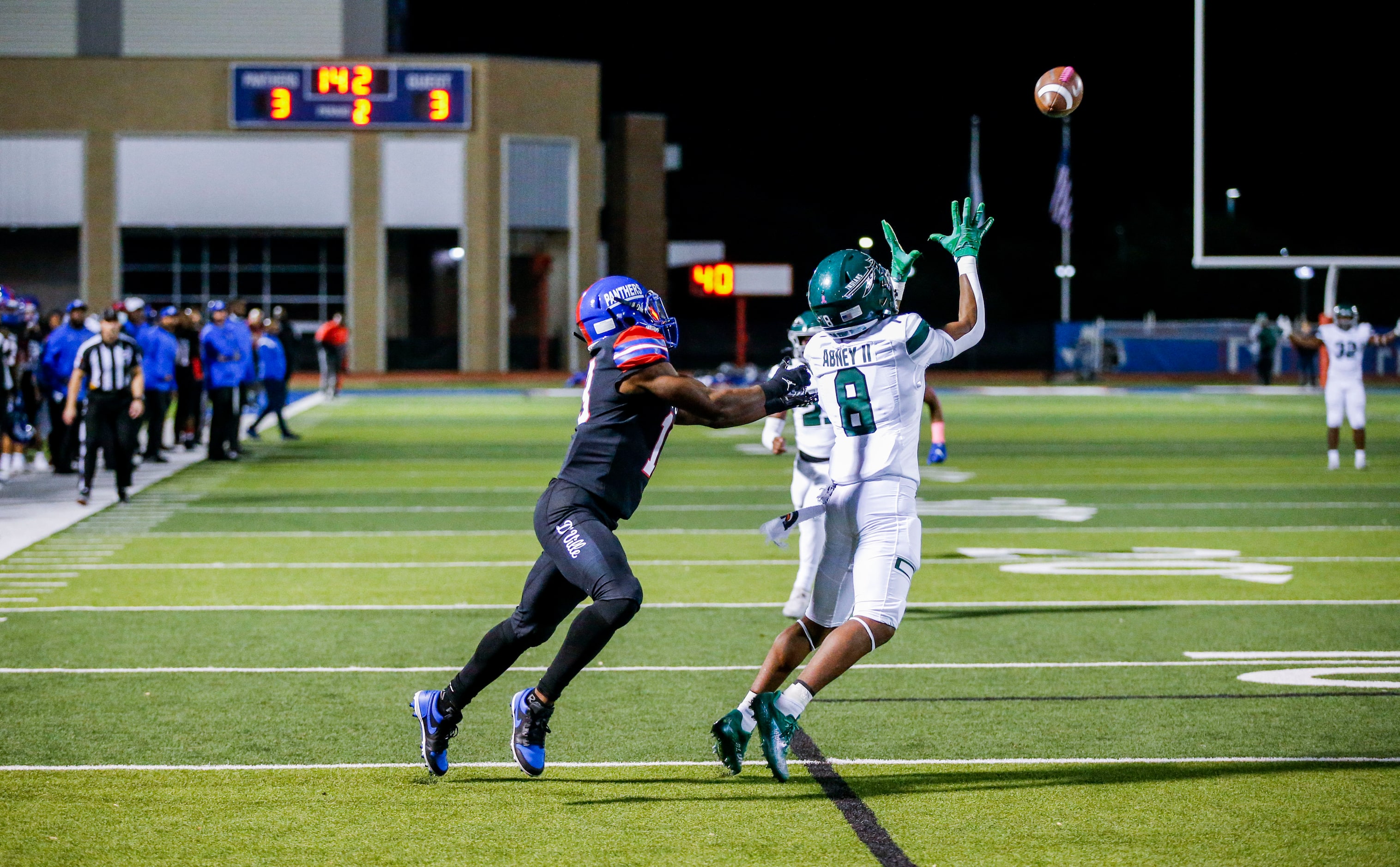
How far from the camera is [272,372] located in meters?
21.3

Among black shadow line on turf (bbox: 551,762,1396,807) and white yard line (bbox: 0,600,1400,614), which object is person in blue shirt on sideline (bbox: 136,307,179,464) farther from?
black shadow line on turf (bbox: 551,762,1396,807)

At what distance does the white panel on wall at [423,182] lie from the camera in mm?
47062

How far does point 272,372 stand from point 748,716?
16852mm

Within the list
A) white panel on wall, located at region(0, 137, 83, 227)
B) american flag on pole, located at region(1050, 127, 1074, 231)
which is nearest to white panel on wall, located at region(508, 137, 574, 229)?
white panel on wall, located at region(0, 137, 83, 227)

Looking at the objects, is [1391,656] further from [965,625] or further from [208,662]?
[208,662]

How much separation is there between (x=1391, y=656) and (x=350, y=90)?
3173cm

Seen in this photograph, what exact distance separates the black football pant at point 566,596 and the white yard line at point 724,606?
12.6ft

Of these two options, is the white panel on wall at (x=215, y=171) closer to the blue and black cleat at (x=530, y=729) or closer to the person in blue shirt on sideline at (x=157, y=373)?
the person in blue shirt on sideline at (x=157, y=373)

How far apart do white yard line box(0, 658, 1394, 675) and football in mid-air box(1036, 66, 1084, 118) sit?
107 inches

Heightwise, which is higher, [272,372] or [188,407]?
[272,372]

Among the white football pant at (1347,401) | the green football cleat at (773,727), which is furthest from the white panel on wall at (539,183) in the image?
the green football cleat at (773,727)

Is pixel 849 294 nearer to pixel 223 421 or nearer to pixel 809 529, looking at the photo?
pixel 809 529

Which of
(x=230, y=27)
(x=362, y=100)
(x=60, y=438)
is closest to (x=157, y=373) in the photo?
(x=60, y=438)

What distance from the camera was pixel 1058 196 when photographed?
46.4 metres
